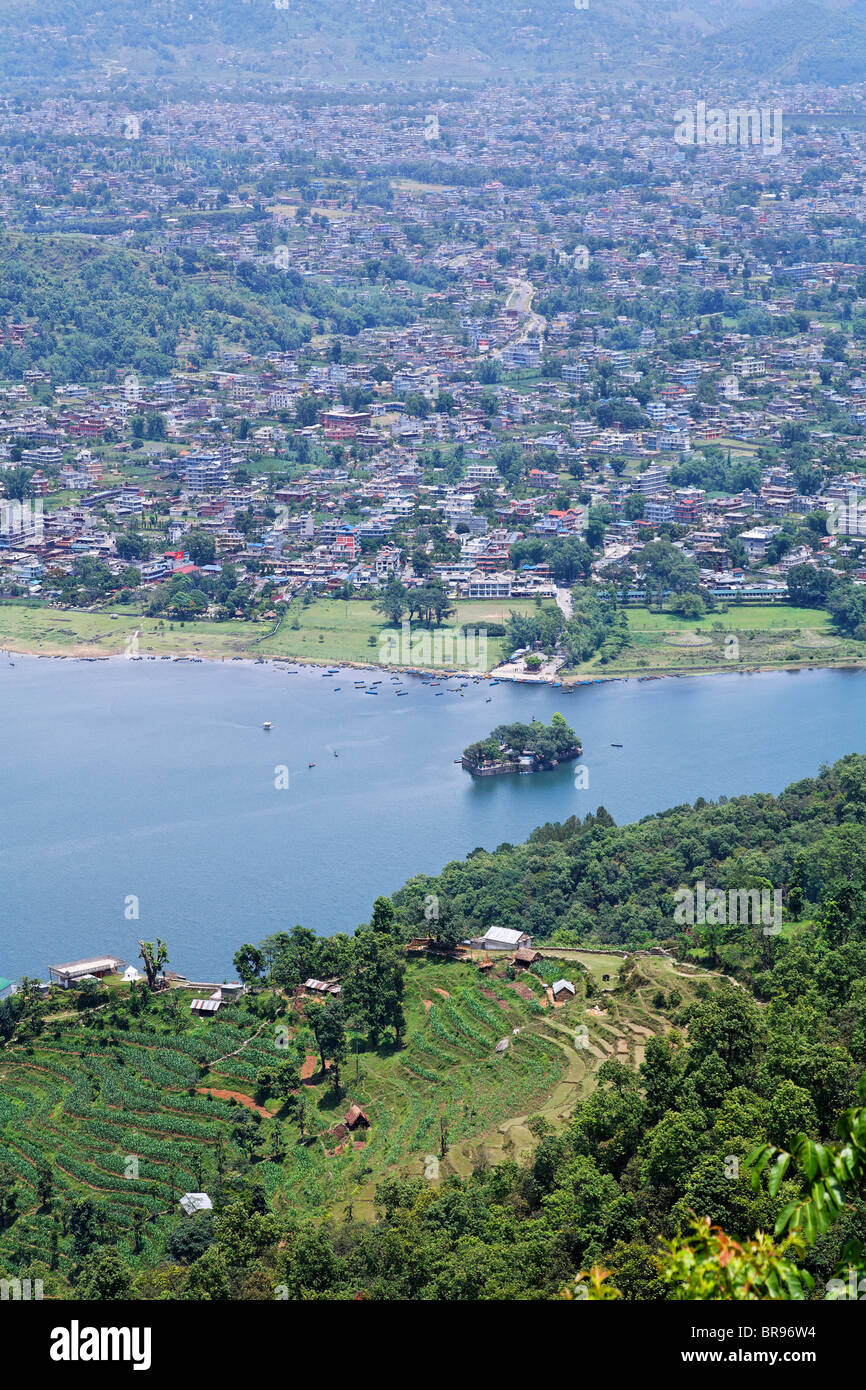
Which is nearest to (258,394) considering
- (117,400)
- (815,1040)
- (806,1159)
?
(117,400)

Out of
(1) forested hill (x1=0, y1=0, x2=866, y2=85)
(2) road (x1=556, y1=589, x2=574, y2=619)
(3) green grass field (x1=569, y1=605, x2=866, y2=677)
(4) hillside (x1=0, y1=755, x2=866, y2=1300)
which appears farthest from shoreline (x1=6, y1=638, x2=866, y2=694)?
(1) forested hill (x1=0, y1=0, x2=866, y2=85)

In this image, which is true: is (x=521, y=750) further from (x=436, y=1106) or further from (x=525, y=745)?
(x=436, y=1106)

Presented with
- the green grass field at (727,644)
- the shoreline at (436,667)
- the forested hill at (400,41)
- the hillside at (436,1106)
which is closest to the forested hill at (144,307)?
the shoreline at (436,667)

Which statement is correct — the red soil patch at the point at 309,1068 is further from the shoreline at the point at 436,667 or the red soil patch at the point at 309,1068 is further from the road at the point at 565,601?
the road at the point at 565,601

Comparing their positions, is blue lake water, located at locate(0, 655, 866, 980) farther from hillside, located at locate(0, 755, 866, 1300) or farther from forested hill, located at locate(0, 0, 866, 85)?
forested hill, located at locate(0, 0, 866, 85)
